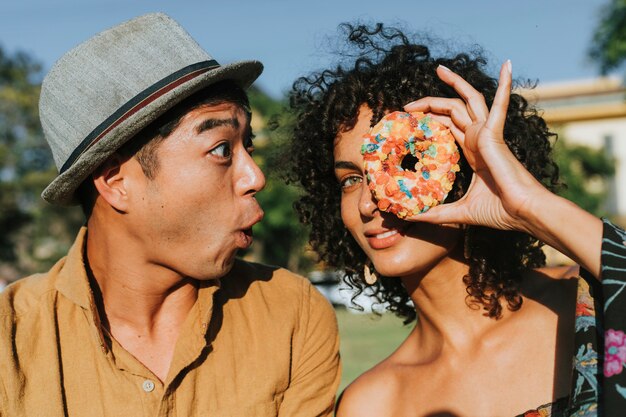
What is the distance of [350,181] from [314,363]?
0.92 metres

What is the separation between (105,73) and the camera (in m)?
3.64

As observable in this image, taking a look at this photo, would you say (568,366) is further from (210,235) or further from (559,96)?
(559,96)

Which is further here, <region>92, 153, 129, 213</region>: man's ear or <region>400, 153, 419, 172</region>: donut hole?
<region>400, 153, 419, 172</region>: donut hole

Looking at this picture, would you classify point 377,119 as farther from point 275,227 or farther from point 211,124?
point 275,227

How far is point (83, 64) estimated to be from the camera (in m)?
3.69

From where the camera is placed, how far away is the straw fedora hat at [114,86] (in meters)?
3.56

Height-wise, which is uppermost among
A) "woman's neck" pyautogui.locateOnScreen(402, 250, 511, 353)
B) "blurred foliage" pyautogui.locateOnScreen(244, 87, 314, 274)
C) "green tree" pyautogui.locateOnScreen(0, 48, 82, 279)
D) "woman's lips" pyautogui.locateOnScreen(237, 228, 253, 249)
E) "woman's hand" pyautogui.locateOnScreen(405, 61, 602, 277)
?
"woman's hand" pyautogui.locateOnScreen(405, 61, 602, 277)

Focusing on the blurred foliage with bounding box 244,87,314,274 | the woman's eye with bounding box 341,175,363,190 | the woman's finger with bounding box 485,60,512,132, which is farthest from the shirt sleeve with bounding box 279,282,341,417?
the blurred foliage with bounding box 244,87,314,274

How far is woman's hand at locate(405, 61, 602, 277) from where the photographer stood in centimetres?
293

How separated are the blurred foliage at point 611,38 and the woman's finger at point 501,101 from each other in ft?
46.0

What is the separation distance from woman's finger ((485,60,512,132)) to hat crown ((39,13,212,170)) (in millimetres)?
1369

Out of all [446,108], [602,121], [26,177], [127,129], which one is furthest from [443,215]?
[602,121]

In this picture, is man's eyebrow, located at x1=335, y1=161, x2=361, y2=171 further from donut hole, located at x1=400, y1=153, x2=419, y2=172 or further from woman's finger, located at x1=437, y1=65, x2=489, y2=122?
woman's finger, located at x1=437, y1=65, x2=489, y2=122

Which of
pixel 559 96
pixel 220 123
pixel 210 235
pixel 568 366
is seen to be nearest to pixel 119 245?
pixel 210 235
